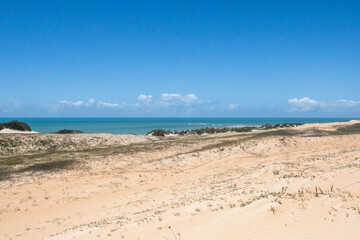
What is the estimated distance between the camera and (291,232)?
7555 mm

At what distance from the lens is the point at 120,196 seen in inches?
685

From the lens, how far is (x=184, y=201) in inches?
529

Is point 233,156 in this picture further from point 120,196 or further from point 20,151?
point 20,151

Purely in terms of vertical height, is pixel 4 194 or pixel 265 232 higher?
pixel 265 232

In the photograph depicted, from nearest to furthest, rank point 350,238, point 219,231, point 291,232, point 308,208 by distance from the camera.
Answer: point 350,238
point 291,232
point 219,231
point 308,208

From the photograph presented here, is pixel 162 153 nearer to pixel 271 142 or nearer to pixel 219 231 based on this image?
pixel 271 142

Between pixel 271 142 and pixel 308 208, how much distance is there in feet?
80.9

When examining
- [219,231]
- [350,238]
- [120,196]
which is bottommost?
[120,196]

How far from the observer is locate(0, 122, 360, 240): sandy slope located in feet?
27.3

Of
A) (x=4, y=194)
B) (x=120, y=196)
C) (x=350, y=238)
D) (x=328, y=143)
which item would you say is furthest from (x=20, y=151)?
(x=328, y=143)

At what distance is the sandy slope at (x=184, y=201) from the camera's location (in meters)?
8.31

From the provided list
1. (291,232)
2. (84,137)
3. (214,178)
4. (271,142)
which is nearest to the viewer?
(291,232)

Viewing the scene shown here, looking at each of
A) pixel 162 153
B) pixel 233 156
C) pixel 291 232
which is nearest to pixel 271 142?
pixel 233 156

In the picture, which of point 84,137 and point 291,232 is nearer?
point 291,232
